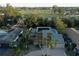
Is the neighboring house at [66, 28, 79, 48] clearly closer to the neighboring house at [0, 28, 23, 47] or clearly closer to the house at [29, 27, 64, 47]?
the house at [29, 27, 64, 47]

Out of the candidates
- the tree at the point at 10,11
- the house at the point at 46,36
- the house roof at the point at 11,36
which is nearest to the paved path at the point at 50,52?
the house at the point at 46,36

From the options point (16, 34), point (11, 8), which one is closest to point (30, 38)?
point (16, 34)

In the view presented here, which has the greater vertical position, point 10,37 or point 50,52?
point 10,37

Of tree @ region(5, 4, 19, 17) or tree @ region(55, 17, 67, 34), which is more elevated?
tree @ region(5, 4, 19, 17)

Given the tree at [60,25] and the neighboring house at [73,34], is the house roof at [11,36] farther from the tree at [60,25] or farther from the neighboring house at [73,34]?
the neighboring house at [73,34]

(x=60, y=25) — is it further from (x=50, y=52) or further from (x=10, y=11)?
(x=10, y=11)

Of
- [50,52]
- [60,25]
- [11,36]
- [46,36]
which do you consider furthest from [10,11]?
[50,52]

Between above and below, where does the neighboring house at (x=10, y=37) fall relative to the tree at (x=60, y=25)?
below

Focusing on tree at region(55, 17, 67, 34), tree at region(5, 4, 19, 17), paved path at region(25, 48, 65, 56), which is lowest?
paved path at region(25, 48, 65, 56)

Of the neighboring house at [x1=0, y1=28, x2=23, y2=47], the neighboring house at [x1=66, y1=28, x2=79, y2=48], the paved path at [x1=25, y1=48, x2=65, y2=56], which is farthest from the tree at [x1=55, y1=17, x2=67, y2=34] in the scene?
the neighboring house at [x1=0, y1=28, x2=23, y2=47]
